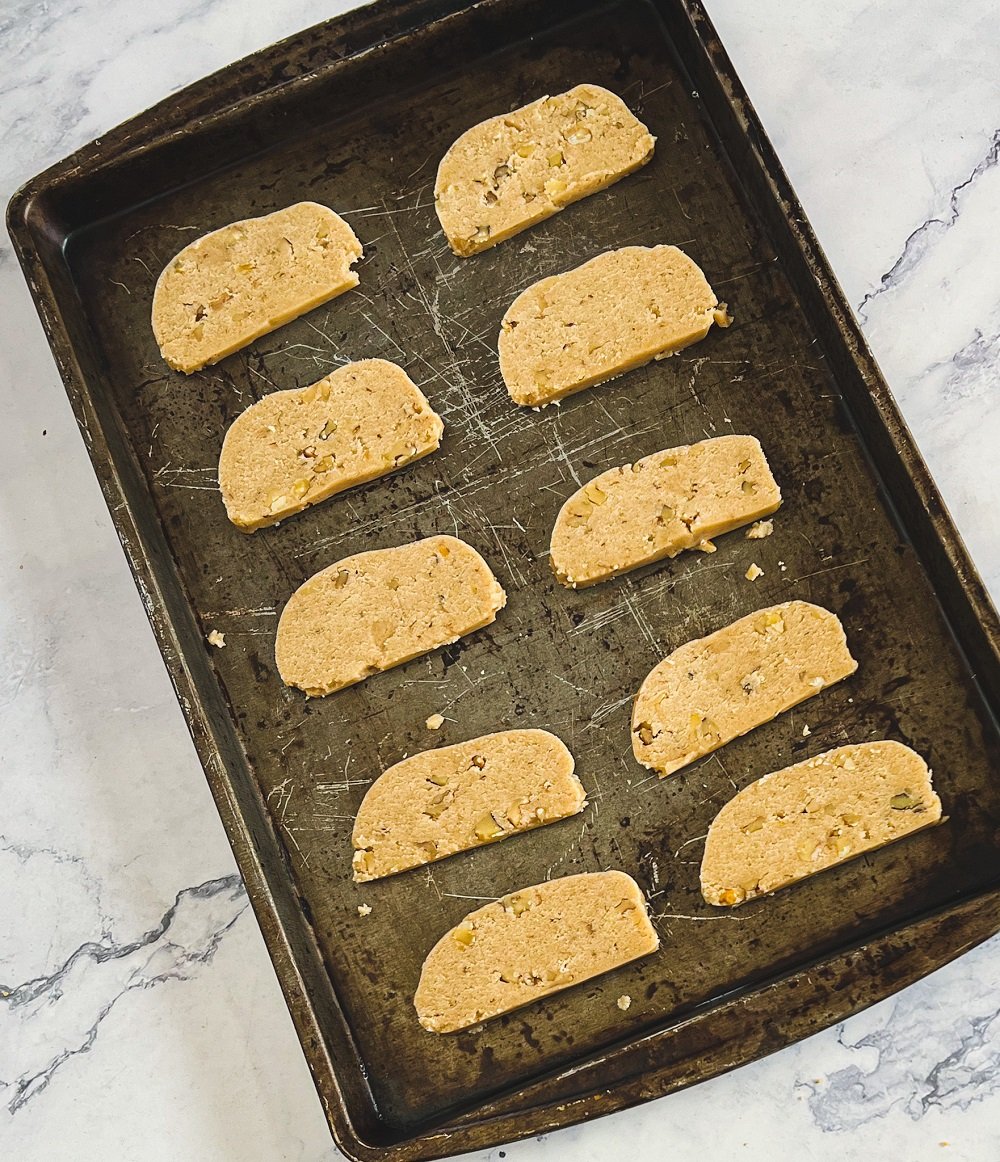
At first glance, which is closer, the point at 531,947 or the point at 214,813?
the point at 531,947

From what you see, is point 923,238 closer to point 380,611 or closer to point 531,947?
point 380,611

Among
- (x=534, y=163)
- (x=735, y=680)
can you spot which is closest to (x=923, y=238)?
(x=534, y=163)

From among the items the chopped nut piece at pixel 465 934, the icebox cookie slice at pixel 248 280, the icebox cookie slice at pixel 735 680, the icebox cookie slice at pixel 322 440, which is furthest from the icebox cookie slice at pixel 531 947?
the icebox cookie slice at pixel 248 280

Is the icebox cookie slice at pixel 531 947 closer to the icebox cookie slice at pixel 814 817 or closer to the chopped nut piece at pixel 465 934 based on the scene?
the chopped nut piece at pixel 465 934

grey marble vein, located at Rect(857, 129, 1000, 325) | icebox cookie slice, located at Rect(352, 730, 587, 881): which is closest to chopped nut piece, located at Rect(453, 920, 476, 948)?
icebox cookie slice, located at Rect(352, 730, 587, 881)

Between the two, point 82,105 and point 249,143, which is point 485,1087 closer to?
point 249,143
